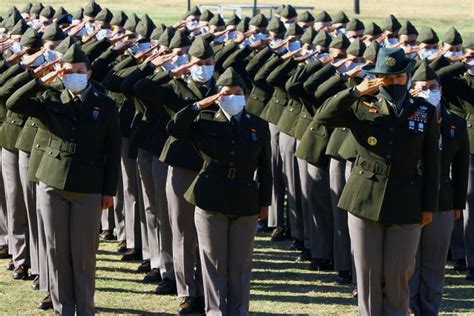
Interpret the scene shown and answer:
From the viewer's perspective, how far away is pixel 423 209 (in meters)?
8.86

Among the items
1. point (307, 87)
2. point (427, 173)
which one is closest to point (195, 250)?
point (307, 87)

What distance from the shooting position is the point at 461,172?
10.3 metres

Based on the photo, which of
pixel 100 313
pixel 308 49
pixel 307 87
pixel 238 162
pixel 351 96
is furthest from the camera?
pixel 308 49

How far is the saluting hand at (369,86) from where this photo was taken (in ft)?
28.1

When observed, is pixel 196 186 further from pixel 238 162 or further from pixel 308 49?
pixel 308 49

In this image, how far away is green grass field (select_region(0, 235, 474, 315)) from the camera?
10695 millimetres

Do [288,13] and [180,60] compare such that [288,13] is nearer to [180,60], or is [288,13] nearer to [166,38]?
[166,38]

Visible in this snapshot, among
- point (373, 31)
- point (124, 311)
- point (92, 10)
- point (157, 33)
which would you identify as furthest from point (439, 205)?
point (92, 10)

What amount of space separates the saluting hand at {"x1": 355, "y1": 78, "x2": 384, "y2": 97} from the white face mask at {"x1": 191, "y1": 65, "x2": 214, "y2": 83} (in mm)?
2252

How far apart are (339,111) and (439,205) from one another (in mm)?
1834

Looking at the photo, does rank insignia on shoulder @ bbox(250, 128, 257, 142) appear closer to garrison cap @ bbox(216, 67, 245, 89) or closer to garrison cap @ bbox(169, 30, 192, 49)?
garrison cap @ bbox(216, 67, 245, 89)

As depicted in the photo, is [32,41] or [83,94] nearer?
Result: [83,94]

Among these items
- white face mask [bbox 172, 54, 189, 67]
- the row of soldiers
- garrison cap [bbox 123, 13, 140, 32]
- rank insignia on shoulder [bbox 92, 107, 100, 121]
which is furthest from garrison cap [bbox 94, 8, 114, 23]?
rank insignia on shoulder [bbox 92, 107, 100, 121]

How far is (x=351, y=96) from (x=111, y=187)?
7.21 ft
